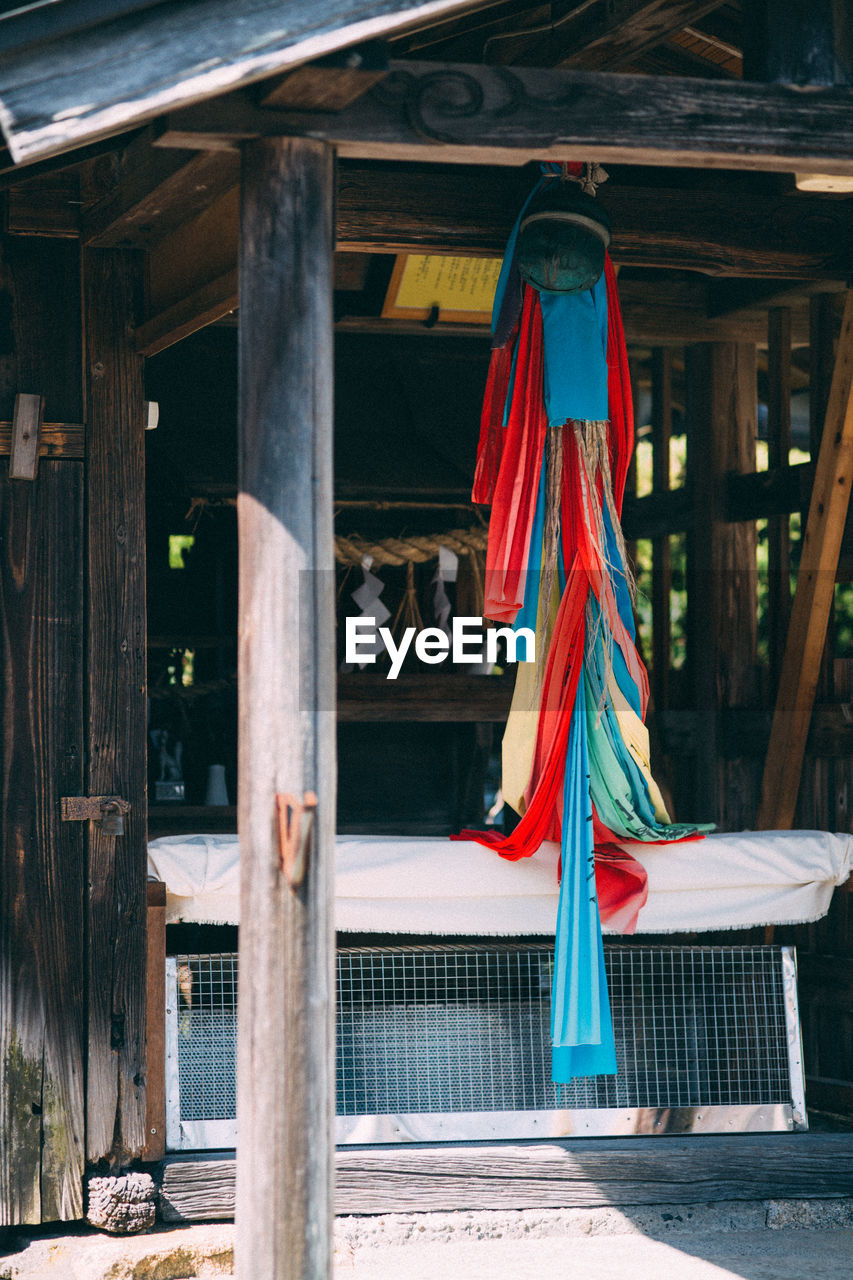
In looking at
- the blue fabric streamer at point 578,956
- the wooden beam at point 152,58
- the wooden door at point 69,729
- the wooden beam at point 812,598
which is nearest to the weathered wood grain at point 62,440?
the wooden door at point 69,729

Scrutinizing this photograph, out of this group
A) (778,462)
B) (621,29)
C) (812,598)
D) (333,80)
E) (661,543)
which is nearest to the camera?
(333,80)

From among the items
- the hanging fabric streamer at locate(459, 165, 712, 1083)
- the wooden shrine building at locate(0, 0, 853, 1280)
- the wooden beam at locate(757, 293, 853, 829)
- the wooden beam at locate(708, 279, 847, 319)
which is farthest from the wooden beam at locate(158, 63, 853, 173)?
the wooden beam at locate(757, 293, 853, 829)

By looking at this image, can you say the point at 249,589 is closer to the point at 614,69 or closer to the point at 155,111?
the point at 155,111

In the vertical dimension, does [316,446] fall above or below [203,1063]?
above

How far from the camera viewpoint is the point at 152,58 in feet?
8.58

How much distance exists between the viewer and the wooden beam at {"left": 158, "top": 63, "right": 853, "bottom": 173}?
2.90 meters

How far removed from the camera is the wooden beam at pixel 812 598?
16.2 feet

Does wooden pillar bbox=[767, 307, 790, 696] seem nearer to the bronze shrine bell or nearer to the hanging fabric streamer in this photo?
the hanging fabric streamer

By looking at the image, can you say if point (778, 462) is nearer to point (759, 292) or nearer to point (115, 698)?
point (759, 292)

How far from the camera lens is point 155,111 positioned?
2613 millimetres

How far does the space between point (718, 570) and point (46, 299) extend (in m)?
3.21

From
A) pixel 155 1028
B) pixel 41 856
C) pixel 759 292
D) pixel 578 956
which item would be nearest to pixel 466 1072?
pixel 578 956

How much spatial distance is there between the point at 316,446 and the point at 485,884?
1952 millimetres

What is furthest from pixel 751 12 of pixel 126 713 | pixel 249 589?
pixel 126 713
